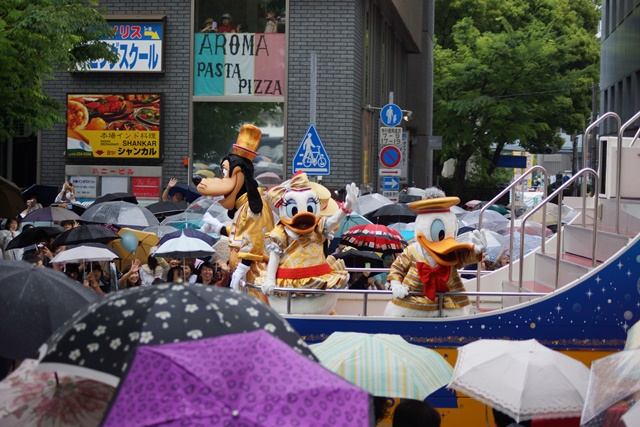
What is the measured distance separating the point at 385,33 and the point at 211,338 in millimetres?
27291

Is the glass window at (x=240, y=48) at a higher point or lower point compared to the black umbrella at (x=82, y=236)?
higher

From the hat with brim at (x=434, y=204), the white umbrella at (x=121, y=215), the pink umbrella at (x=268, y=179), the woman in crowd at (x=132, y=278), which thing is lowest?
the woman in crowd at (x=132, y=278)

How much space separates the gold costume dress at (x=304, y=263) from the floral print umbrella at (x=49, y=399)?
4.37 metres

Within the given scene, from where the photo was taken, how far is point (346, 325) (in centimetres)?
809

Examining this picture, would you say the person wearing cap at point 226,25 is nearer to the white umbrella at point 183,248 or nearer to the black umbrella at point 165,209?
the black umbrella at point 165,209

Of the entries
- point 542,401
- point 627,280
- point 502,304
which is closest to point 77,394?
point 542,401

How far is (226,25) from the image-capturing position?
21891 mm

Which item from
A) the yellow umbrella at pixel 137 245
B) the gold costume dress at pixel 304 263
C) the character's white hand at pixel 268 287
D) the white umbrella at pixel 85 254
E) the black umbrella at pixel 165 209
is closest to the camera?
the character's white hand at pixel 268 287

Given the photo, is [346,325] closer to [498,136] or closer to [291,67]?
[291,67]

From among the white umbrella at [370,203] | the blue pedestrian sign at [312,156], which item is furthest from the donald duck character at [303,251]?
the white umbrella at [370,203]

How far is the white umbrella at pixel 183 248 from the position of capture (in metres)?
12.0

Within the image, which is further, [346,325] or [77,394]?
[346,325]

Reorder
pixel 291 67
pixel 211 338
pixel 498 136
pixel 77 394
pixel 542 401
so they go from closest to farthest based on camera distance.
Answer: pixel 211 338, pixel 77 394, pixel 542 401, pixel 291 67, pixel 498 136

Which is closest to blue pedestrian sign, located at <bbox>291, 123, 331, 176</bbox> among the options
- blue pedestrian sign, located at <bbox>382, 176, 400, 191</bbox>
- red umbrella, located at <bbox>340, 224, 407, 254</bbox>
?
red umbrella, located at <bbox>340, 224, 407, 254</bbox>
